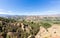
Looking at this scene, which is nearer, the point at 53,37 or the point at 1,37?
the point at 53,37

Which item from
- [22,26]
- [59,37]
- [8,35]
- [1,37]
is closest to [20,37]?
[8,35]

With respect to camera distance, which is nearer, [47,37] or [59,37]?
[59,37]

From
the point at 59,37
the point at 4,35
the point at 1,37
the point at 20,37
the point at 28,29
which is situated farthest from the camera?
the point at 28,29

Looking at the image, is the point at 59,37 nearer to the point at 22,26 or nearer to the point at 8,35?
the point at 8,35

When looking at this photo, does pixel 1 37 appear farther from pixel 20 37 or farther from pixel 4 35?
pixel 20 37

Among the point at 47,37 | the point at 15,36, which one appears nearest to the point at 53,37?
the point at 47,37

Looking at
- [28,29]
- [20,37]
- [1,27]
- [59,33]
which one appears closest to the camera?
[59,33]

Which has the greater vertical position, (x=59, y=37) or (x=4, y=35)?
(x=59, y=37)

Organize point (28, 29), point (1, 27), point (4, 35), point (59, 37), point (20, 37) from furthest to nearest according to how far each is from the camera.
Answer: point (28, 29) → point (1, 27) → point (20, 37) → point (4, 35) → point (59, 37)

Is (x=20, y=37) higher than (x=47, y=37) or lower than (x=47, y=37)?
lower
